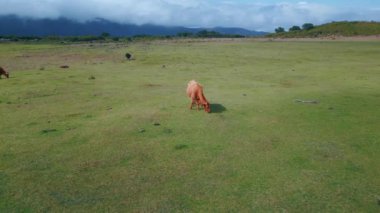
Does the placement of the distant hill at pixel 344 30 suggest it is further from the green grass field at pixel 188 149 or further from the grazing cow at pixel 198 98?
the grazing cow at pixel 198 98

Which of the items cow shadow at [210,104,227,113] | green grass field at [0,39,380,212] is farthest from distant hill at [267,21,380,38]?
cow shadow at [210,104,227,113]

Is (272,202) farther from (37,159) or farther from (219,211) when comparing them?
(37,159)

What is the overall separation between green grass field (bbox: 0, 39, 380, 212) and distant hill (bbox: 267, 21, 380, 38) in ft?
228

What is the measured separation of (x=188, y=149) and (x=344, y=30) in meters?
91.1

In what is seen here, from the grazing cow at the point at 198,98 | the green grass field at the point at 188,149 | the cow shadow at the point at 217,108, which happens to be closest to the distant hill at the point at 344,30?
the green grass field at the point at 188,149

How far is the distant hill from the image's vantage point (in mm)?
85750

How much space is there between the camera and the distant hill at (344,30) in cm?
8575

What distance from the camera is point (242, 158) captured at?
11.5m

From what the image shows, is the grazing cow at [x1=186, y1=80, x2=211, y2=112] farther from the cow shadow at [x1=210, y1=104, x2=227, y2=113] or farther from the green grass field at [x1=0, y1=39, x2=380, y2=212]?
the green grass field at [x1=0, y1=39, x2=380, y2=212]

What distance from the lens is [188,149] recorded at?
12273mm

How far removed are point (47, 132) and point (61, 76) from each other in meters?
15.0

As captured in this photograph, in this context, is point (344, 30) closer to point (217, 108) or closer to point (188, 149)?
point (217, 108)

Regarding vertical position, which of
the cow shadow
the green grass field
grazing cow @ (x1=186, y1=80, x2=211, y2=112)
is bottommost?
the green grass field

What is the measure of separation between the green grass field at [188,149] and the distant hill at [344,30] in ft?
228
